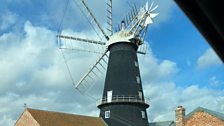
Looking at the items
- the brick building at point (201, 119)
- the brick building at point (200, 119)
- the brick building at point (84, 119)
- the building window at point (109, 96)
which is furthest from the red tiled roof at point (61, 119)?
the brick building at point (201, 119)

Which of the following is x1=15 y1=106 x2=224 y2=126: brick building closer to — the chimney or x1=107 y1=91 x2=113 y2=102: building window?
the chimney

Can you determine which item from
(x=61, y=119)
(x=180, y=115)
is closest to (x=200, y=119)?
(x=180, y=115)

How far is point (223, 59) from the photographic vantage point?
1829mm

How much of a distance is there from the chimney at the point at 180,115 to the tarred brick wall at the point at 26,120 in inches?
510

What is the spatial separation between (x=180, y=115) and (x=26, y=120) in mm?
15131

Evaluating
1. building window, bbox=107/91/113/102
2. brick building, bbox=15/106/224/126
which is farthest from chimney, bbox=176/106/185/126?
building window, bbox=107/91/113/102

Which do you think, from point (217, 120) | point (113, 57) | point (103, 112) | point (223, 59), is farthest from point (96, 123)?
point (223, 59)

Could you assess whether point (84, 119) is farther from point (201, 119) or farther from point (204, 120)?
point (204, 120)

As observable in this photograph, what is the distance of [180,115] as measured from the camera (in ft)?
104

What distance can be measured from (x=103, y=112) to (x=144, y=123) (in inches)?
167

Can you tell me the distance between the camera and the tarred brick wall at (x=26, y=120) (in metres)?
37.8

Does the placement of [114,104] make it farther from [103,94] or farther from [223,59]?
[223,59]

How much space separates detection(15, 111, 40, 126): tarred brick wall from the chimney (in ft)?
42.5

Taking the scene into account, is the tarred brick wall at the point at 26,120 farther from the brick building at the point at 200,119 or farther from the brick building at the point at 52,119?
the brick building at the point at 200,119
